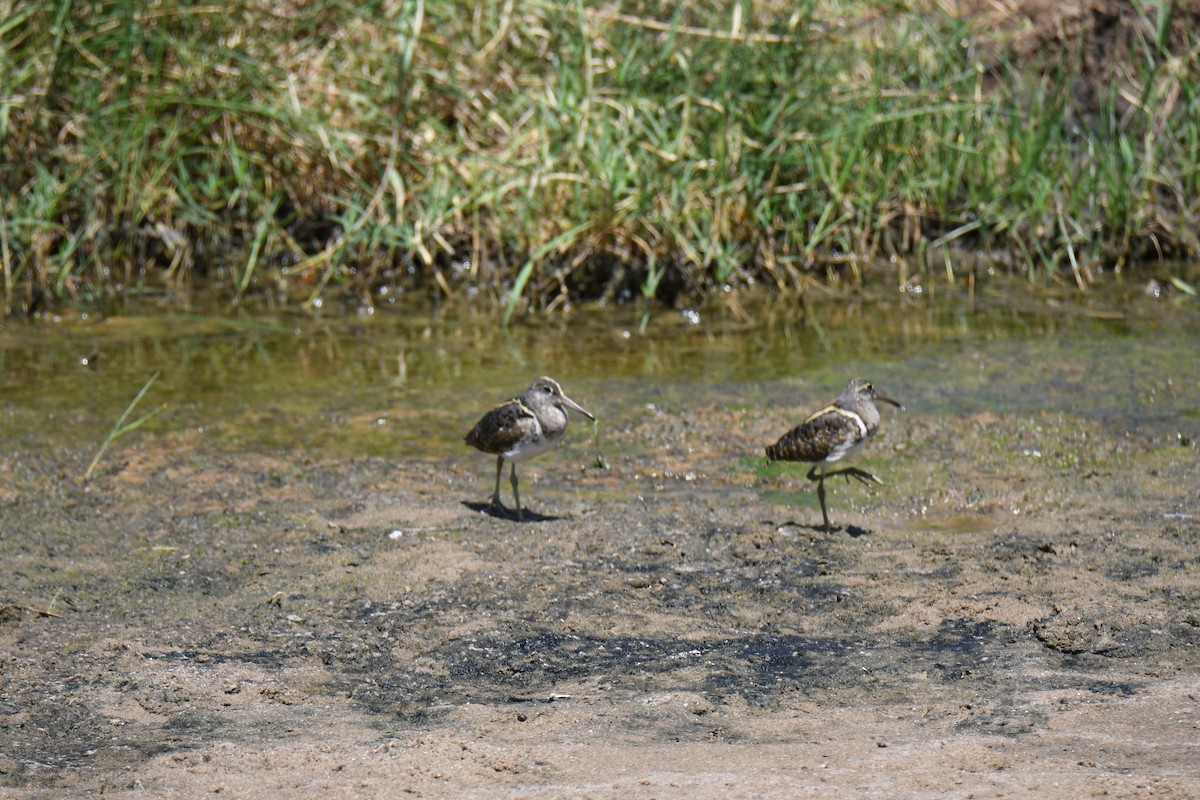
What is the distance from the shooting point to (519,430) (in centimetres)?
580

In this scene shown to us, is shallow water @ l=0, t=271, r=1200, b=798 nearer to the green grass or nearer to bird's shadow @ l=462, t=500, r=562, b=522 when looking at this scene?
Answer: bird's shadow @ l=462, t=500, r=562, b=522

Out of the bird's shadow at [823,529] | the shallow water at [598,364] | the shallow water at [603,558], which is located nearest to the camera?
the shallow water at [603,558]

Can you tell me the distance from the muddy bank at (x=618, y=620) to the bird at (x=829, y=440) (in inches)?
6.4

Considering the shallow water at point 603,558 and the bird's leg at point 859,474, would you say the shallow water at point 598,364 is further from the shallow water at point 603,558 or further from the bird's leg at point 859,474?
the bird's leg at point 859,474

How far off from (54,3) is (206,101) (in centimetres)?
106

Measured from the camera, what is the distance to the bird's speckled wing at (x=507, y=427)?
5801mm

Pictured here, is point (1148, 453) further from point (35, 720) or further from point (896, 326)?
point (35, 720)

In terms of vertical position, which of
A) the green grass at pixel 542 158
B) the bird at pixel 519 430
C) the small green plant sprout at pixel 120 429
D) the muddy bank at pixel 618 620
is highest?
the green grass at pixel 542 158

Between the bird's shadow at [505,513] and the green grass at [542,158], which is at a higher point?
the green grass at [542,158]

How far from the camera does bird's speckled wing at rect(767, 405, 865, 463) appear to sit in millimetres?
5695

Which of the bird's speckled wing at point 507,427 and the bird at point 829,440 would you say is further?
the bird's speckled wing at point 507,427

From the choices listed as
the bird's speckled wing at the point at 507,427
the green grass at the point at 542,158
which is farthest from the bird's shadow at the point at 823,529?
the green grass at the point at 542,158

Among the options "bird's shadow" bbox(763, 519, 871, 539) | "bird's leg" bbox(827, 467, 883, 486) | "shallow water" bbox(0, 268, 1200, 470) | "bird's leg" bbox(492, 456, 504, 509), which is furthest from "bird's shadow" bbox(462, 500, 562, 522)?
"bird's leg" bbox(827, 467, 883, 486)

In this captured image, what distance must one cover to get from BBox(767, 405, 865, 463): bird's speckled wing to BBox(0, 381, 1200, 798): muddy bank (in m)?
0.23
